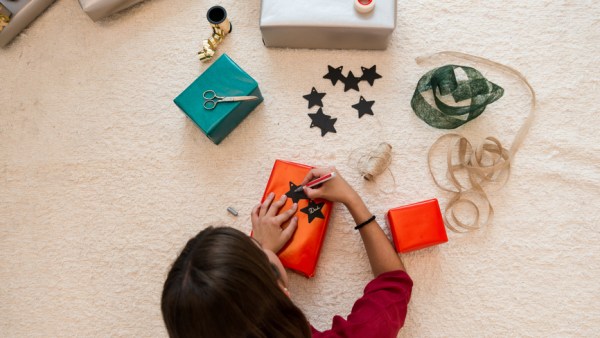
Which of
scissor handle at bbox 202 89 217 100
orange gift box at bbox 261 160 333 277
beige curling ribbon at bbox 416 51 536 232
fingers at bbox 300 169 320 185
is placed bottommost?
beige curling ribbon at bbox 416 51 536 232

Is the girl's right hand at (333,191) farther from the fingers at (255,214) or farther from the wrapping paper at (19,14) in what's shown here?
the wrapping paper at (19,14)

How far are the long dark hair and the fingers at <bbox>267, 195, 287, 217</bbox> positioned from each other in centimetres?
31

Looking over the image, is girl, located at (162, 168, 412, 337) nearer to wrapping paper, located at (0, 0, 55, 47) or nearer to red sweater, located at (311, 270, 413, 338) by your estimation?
red sweater, located at (311, 270, 413, 338)

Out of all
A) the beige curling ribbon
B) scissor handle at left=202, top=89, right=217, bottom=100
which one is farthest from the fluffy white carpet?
Answer: scissor handle at left=202, top=89, right=217, bottom=100

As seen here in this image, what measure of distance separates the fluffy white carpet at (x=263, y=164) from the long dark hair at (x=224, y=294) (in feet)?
1.26

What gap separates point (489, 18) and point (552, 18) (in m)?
0.16

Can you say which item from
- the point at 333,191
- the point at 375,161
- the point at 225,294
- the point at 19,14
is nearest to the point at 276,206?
the point at 333,191

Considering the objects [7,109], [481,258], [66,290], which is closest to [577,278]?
[481,258]

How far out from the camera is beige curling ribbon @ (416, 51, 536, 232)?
3.34 ft

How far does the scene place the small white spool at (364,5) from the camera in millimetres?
992

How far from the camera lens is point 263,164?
109cm

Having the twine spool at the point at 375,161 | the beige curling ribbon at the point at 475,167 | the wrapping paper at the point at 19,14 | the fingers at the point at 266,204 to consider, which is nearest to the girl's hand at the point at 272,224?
the fingers at the point at 266,204

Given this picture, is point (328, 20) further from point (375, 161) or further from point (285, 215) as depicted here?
point (285, 215)

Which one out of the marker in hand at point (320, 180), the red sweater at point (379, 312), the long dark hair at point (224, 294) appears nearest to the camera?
the long dark hair at point (224, 294)
